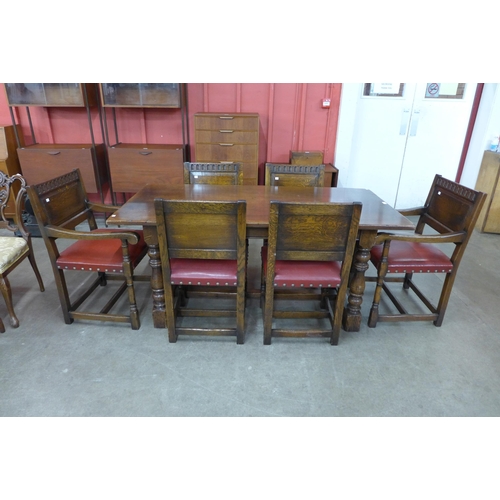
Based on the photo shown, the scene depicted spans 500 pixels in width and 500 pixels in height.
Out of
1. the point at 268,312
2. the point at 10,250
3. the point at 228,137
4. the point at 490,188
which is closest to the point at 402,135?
the point at 490,188

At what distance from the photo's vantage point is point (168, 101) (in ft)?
11.5

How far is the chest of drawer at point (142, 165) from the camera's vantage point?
3.57 metres

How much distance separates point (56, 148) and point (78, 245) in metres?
2.02

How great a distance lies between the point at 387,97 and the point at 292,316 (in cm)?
313

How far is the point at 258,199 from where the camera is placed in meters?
2.18

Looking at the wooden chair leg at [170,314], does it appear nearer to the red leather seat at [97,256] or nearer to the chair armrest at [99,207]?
the red leather seat at [97,256]

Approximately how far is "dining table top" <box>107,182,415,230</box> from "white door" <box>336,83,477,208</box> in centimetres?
Answer: 183

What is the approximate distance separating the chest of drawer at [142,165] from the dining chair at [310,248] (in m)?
2.13

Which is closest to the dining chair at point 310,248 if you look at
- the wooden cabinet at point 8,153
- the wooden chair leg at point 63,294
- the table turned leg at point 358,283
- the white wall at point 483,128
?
the table turned leg at point 358,283

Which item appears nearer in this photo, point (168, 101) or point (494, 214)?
point (168, 101)

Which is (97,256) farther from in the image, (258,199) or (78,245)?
(258,199)

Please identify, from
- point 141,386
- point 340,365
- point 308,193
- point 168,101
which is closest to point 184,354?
point 141,386

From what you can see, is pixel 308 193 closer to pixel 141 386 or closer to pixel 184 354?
pixel 184 354

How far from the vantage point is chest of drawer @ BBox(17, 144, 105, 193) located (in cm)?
353
